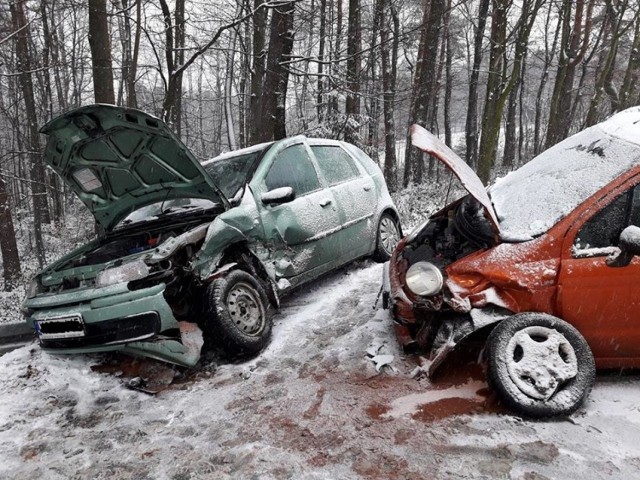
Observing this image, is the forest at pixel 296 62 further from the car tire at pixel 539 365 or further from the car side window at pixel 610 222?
the car tire at pixel 539 365

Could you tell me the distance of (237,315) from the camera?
13.0ft

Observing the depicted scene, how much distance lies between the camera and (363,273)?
5977 mm

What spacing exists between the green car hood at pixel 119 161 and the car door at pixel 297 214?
0.57m

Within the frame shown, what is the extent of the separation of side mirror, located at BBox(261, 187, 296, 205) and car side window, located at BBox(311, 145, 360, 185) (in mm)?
1144

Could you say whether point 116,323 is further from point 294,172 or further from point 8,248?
point 8,248

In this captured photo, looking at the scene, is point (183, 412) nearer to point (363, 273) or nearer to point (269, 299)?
point (269, 299)

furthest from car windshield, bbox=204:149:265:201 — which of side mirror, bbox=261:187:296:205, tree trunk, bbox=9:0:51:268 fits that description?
tree trunk, bbox=9:0:51:268

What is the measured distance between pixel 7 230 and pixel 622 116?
1244 cm

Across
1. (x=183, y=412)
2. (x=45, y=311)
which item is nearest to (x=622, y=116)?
(x=183, y=412)

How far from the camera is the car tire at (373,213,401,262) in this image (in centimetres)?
619

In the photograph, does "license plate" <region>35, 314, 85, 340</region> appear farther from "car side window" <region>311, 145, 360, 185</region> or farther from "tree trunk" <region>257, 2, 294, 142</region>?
"tree trunk" <region>257, 2, 294, 142</region>

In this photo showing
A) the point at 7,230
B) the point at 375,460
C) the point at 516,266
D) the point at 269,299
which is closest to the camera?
the point at 375,460

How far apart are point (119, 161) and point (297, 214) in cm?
176

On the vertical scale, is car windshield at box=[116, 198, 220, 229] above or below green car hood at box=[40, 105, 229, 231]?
below
